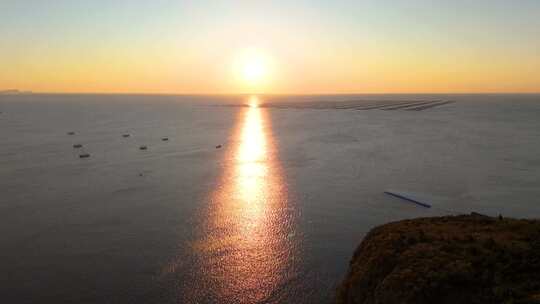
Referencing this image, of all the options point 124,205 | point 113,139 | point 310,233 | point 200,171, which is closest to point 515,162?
point 310,233

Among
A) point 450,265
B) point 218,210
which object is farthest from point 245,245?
point 450,265

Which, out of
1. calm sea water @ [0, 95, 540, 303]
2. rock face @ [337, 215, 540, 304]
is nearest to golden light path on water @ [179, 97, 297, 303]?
calm sea water @ [0, 95, 540, 303]

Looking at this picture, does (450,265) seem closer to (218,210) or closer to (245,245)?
(245,245)

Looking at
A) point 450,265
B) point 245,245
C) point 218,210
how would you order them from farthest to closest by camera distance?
point 218,210 < point 245,245 < point 450,265

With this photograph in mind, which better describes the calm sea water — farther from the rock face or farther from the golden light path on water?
the rock face

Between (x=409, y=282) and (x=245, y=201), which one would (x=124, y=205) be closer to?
(x=245, y=201)

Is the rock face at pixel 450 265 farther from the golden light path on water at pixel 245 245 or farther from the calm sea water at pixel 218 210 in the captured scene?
the golden light path on water at pixel 245 245
